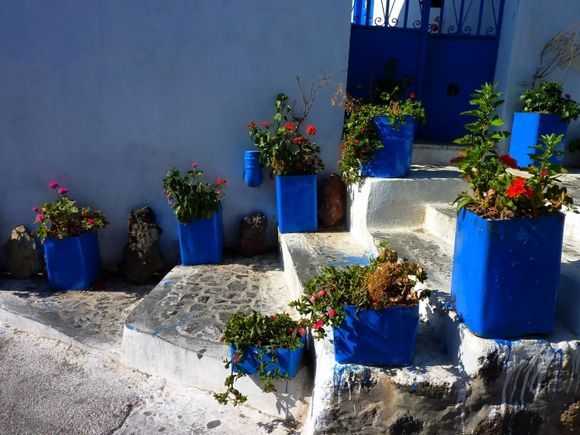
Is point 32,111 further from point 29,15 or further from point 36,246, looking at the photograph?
point 36,246

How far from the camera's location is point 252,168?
14.3 feet

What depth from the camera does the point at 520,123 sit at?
466 cm

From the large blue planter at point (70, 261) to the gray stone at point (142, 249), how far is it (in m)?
0.34

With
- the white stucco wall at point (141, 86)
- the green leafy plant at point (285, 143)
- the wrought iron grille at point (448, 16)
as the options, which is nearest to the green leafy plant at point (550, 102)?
the wrought iron grille at point (448, 16)

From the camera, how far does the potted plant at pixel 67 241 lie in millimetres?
4129

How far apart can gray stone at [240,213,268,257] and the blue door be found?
1.72 metres

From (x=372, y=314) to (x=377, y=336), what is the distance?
0.13m

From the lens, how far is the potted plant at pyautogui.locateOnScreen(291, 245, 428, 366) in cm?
223

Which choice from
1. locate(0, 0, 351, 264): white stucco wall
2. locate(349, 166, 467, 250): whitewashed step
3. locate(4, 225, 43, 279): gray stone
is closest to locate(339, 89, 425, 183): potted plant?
locate(349, 166, 467, 250): whitewashed step

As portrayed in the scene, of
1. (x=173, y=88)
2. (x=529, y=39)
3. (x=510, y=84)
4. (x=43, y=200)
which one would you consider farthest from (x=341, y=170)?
(x=43, y=200)

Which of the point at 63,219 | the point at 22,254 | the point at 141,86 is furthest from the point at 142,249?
the point at 141,86

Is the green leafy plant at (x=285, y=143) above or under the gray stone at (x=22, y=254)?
above

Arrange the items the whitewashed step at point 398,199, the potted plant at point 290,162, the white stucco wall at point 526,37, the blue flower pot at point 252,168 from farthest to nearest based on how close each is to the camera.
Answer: the white stucco wall at point 526,37
the blue flower pot at point 252,168
the potted plant at point 290,162
the whitewashed step at point 398,199

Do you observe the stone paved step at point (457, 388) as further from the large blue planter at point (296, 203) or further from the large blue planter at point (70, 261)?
the large blue planter at point (70, 261)
